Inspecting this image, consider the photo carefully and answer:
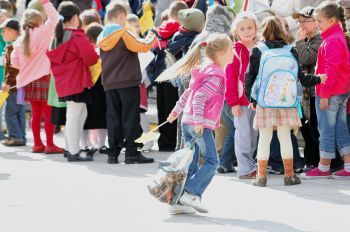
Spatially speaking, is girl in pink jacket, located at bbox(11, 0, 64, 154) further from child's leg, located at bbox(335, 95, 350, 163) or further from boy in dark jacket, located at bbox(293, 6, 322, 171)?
child's leg, located at bbox(335, 95, 350, 163)

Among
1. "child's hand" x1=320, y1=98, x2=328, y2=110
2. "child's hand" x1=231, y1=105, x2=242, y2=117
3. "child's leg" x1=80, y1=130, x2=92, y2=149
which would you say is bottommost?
"child's leg" x1=80, y1=130, x2=92, y2=149

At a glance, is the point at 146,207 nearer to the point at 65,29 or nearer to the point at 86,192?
the point at 86,192

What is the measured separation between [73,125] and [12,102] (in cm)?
233

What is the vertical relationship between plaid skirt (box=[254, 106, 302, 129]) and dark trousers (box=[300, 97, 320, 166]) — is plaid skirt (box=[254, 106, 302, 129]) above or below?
above

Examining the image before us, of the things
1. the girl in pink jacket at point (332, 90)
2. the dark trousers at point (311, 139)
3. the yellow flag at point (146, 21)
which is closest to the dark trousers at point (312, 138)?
the dark trousers at point (311, 139)

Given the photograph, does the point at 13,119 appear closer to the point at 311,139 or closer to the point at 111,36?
the point at 111,36

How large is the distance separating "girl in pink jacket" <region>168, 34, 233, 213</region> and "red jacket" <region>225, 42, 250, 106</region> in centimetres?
183

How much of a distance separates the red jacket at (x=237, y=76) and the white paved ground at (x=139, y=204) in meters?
0.84

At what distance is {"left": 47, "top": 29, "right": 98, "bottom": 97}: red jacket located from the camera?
1095 cm

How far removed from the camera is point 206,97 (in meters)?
7.23

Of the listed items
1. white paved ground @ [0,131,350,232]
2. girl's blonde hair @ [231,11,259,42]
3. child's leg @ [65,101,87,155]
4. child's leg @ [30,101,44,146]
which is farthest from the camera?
child's leg @ [30,101,44,146]

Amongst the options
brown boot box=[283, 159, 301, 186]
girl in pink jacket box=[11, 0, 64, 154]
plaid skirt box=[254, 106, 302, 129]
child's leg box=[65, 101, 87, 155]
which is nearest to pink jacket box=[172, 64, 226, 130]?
plaid skirt box=[254, 106, 302, 129]

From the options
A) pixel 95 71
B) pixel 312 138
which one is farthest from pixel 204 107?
pixel 95 71

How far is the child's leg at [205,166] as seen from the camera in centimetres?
729
